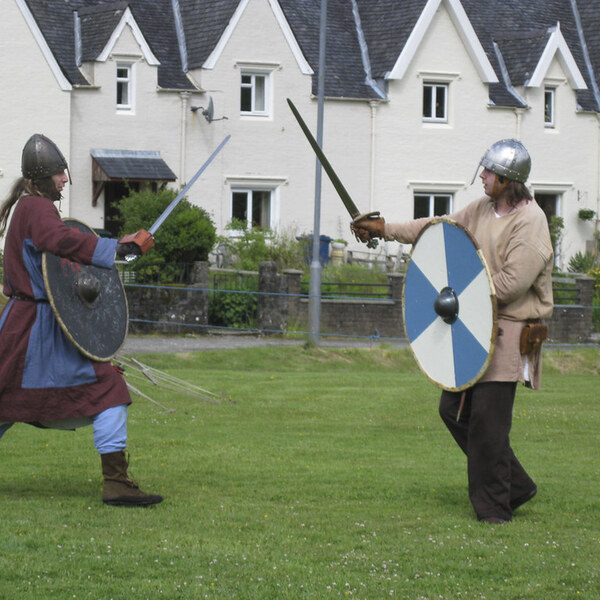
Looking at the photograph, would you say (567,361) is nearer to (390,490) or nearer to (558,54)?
(390,490)

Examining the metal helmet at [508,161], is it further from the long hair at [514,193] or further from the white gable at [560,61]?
the white gable at [560,61]

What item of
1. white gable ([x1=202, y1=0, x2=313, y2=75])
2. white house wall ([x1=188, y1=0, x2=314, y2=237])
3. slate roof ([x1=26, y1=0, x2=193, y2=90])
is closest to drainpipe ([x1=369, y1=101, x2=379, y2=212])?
white house wall ([x1=188, y1=0, x2=314, y2=237])

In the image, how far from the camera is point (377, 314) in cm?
2305

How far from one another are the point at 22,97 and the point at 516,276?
22296 millimetres

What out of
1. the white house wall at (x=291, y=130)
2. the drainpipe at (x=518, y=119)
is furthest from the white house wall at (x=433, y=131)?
the drainpipe at (x=518, y=119)

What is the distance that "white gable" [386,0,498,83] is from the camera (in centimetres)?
3159

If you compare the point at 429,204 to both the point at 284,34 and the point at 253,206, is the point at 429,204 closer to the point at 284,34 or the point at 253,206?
the point at 253,206

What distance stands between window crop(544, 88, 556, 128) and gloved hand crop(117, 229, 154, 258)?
28.9 meters

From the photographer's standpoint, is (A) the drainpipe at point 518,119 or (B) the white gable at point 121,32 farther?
(A) the drainpipe at point 518,119

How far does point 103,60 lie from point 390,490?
21.8m

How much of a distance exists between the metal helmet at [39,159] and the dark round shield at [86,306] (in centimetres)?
51

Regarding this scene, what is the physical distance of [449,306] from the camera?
23.4ft

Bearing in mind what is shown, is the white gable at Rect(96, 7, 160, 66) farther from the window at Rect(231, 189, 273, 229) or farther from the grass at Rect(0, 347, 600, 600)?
the grass at Rect(0, 347, 600, 600)

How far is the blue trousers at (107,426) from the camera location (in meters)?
7.03
